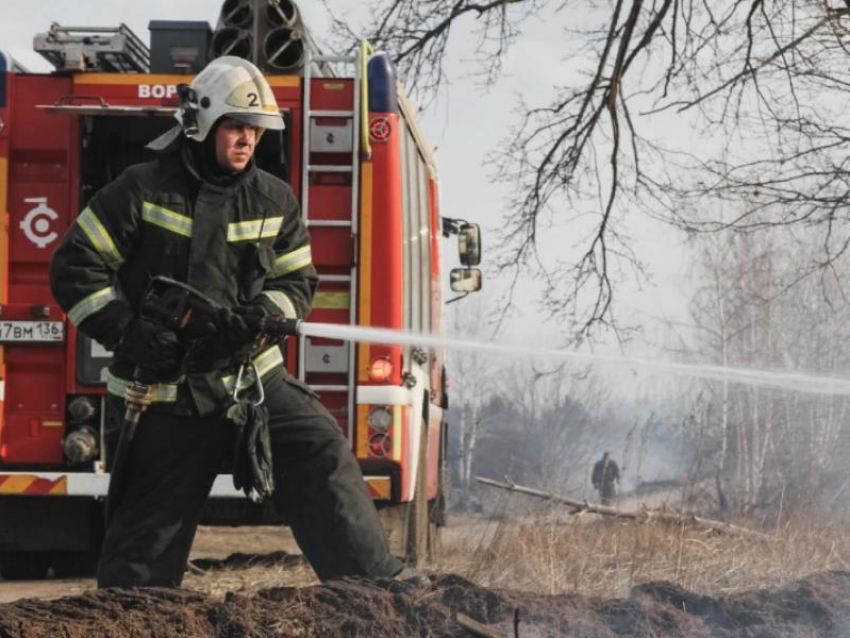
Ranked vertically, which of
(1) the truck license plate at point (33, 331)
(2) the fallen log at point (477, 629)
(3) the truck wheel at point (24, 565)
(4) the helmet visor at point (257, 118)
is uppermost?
(4) the helmet visor at point (257, 118)

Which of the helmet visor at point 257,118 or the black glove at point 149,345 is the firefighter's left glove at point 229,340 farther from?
the helmet visor at point 257,118

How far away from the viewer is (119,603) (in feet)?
13.7

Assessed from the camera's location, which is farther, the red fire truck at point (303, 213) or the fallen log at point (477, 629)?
the red fire truck at point (303, 213)

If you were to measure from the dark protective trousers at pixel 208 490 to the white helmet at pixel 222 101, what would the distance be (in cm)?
82

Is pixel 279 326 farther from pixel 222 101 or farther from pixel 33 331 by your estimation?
pixel 33 331

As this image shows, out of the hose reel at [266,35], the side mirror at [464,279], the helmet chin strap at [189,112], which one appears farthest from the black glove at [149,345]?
the side mirror at [464,279]

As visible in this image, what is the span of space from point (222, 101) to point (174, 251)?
1.60 feet

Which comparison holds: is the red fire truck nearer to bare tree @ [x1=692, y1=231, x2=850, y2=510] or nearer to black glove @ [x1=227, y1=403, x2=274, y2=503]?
black glove @ [x1=227, y1=403, x2=274, y2=503]

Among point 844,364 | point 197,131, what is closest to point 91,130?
point 197,131

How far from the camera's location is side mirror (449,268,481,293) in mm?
10578

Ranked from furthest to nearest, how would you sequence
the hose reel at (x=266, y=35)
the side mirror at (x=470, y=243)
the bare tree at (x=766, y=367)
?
1. the bare tree at (x=766, y=367)
2. the side mirror at (x=470, y=243)
3. the hose reel at (x=266, y=35)

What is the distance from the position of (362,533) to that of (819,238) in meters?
8.08

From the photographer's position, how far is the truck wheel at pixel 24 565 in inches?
336

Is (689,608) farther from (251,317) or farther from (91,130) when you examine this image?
(91,130)
